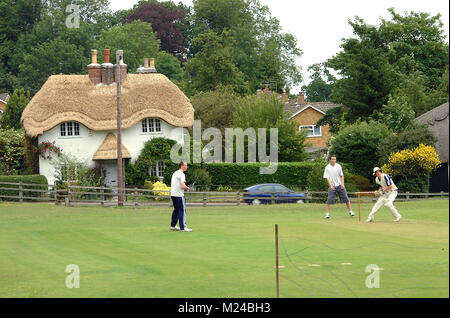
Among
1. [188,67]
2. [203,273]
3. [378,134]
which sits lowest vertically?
[203,273]

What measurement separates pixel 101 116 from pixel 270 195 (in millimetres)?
15679

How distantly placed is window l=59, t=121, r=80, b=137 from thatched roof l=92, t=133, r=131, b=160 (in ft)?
6.58

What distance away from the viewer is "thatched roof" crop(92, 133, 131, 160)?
53.1 m

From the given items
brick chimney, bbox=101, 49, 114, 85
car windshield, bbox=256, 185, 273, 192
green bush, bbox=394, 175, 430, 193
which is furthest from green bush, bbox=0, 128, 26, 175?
green bush, bbox=394, 175, 430, 193

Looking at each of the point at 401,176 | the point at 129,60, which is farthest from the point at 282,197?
the point at 129,60

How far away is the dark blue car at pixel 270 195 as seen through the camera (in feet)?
138

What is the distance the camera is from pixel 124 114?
54.4 m

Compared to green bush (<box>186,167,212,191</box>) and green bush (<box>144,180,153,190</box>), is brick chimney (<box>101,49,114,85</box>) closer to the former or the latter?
green bush (<box>144,180,153,190</box>)

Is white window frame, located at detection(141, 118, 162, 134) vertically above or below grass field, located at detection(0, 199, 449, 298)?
above

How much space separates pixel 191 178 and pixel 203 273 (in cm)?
3822

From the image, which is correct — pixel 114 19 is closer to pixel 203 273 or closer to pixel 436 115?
pixel 436 115

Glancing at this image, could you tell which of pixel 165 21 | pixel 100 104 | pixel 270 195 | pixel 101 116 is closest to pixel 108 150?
pixel 101 116

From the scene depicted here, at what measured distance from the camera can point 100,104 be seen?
5456cm

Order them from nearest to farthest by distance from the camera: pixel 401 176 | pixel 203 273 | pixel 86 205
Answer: pixel 203 273, pixel 86 205, pixel 401 176
